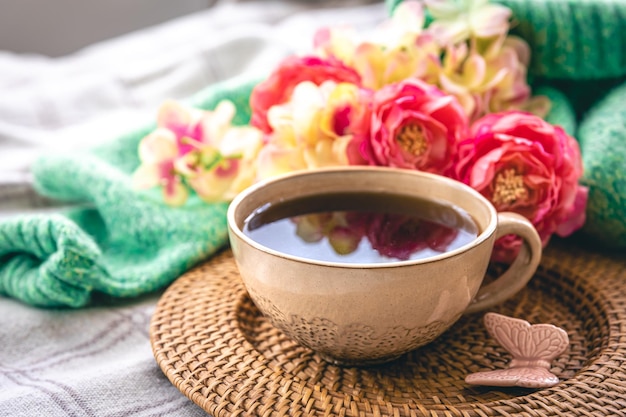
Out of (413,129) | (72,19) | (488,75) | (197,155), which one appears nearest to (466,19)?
(488,75)

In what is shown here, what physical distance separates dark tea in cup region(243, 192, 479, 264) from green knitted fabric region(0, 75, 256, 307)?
121 millimetres

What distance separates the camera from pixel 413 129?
51 centimetres

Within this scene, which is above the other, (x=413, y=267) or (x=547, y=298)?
(x=413, y=267)

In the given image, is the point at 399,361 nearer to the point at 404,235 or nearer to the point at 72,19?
the point at 404,235

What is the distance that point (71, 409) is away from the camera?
40 centimetres

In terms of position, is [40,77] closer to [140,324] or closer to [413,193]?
[140,324]

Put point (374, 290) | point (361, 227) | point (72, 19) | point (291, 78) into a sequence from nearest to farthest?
point (374, 290) → point (361, 227) → point (291, 78) → point (72, 19)

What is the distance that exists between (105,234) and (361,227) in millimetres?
285

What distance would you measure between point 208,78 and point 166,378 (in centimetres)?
53

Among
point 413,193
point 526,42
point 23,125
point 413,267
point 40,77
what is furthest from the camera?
point 40,77

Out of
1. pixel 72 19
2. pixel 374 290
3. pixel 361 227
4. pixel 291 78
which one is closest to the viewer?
pixel 374 290

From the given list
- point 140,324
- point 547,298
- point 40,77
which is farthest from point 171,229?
point 40,77

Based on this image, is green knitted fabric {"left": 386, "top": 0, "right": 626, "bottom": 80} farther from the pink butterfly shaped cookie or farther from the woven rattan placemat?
the pink butterfly shaped cookie

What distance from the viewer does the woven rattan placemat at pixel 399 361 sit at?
37 cm
